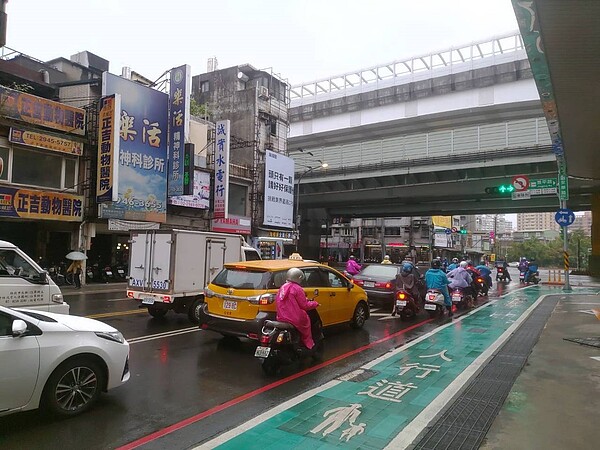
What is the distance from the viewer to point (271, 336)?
19.6 feet

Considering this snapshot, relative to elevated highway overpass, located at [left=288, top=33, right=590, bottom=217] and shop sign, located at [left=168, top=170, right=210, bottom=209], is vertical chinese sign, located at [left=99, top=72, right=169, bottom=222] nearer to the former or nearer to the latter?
shop sign, located at [left=168, top=170, right=210, bottom=209]

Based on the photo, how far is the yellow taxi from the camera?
7113 millimetres

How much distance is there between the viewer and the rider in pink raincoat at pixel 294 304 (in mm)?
Answer: 6238

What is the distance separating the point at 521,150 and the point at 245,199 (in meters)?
18.3

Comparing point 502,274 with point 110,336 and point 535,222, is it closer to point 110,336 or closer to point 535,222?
point 110,336

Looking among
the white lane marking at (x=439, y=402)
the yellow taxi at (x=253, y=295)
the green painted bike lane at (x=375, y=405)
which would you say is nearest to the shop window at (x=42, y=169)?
the yellow taxi at (x=253, y=295)

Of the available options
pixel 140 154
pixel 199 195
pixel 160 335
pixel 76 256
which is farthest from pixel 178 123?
pixel 160 335

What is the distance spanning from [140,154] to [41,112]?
183 inches

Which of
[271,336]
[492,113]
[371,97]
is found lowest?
[271,336]

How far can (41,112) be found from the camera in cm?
1819

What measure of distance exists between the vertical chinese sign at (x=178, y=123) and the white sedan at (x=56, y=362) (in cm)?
1816

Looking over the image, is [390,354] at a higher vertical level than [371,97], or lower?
lower

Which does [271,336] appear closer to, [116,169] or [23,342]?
[23,342]

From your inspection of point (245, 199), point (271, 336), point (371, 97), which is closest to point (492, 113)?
point (371, 97)
